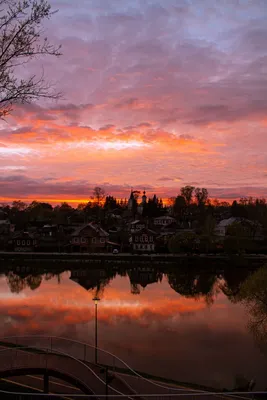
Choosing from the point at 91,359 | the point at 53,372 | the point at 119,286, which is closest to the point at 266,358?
the point at 91,359

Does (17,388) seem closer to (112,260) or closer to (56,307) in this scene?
(56,307)

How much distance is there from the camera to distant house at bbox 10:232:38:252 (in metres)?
50.5

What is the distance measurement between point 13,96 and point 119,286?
26.1 metres

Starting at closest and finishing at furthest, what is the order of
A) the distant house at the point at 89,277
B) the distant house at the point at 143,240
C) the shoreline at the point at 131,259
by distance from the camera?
1. the distant house at the point at 89,277
2. the shoreline at the point at 131,259
3. the distant house at the point at 143,240

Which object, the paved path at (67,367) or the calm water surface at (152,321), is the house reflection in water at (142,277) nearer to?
the calm water surface at (152,321)

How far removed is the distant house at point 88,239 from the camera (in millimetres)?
50312

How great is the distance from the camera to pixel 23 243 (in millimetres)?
50875

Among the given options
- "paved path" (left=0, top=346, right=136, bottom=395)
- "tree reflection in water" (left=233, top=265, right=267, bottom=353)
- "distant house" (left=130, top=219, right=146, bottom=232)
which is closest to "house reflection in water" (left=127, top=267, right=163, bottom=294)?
"tree reflection in water" (left=233, top=265, right=267, bottom=353)

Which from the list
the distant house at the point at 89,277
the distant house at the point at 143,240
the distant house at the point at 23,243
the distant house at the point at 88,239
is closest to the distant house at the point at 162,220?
the distant house at the point at 143,240

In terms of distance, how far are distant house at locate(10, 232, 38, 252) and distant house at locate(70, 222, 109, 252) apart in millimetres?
5610

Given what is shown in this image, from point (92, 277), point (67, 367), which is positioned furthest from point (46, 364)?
point (92, 277)

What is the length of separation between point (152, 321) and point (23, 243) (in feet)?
115

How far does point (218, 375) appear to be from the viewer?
12930 millimetres

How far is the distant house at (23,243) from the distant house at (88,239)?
18.4 feet
